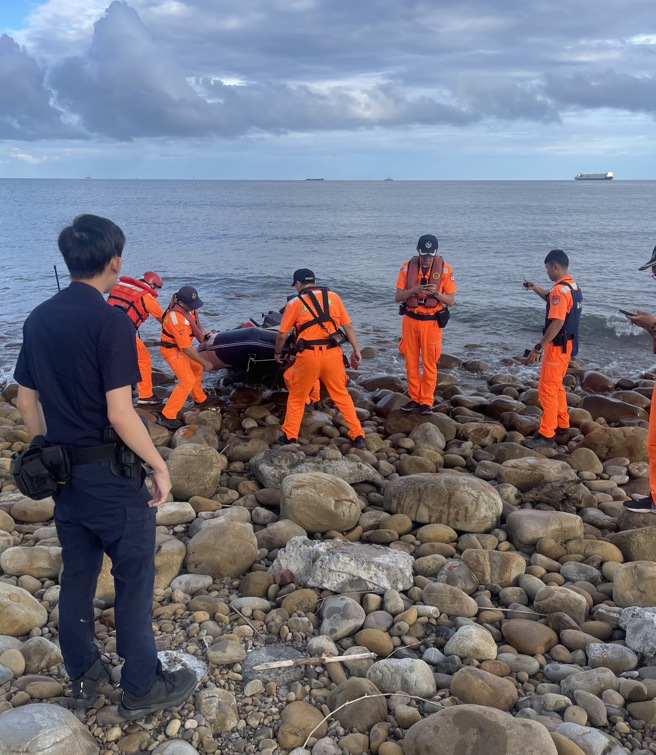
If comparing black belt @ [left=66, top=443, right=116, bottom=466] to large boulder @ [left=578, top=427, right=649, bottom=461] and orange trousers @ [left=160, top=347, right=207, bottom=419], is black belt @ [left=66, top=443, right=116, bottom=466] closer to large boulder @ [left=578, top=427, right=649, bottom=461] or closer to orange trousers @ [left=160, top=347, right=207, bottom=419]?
orange trousers @ [left=160, top=347, right=207, bottom=419]

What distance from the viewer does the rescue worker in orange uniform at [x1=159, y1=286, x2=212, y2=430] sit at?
26.5ft

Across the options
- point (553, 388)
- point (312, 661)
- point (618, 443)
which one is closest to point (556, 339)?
point (553, 388)

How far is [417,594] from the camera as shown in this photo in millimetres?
3963

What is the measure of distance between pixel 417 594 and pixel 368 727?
118cm

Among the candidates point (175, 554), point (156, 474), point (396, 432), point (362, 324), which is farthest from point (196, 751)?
point (362, 324)

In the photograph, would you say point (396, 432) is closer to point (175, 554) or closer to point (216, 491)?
point (216, 491)

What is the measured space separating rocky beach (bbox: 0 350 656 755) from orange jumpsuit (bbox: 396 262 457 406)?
196 cm

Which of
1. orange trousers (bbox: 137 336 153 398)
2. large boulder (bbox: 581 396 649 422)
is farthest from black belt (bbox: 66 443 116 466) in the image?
large boulder (bbox: 581 396 649 422)

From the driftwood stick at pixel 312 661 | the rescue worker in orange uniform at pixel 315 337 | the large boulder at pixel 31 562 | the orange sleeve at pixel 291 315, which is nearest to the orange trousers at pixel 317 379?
the rescue worker in orange uniform at pixel 315 337

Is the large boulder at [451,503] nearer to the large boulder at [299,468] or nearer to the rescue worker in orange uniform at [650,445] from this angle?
the large boulder at [299,468]

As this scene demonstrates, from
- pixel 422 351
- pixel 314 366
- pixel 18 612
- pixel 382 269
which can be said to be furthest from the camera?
pixel 382 269

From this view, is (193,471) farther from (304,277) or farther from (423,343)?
(423,343)

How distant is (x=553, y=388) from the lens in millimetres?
7391

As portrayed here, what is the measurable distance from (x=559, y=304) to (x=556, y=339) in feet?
1.37
